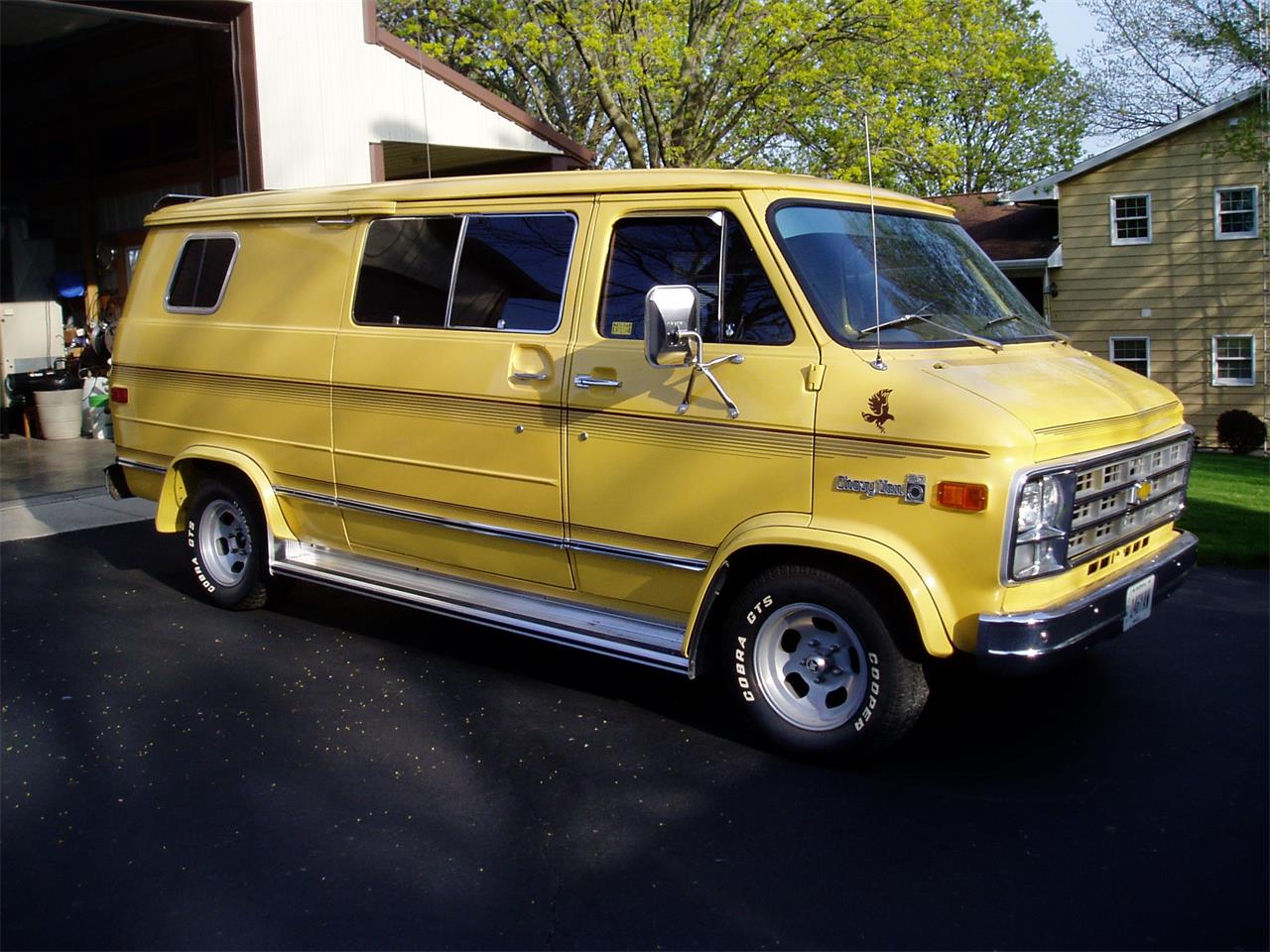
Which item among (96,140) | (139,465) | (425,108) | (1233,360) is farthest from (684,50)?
(1233,360)

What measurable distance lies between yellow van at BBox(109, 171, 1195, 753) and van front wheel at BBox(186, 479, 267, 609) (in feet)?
0.60

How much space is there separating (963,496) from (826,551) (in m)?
0.63

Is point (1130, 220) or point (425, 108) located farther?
point (1130, 220)

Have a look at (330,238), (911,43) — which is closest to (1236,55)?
(911,43)

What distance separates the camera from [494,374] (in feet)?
18.1

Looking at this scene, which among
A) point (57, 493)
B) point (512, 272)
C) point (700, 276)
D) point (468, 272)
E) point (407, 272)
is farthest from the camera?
point (57, 493)

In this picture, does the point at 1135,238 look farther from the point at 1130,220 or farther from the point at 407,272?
the point at 407,272

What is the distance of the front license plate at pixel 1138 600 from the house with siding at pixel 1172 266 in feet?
70.8

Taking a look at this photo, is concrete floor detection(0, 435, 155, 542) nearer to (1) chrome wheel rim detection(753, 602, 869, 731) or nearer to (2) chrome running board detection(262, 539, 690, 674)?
(2) chrome running board detection(262, 539, 690, 674)

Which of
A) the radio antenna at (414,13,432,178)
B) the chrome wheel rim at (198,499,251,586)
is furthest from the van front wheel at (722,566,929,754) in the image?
the radio antenna at (414,13,432,178)

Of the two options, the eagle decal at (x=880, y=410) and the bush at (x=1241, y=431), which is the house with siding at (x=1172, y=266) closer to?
the bush at (x=1241, y=431)

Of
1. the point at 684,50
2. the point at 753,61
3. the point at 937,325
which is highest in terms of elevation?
the point at 684,50

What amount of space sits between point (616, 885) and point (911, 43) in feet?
52.3

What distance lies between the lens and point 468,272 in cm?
575
